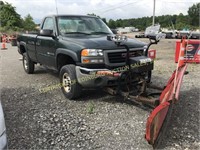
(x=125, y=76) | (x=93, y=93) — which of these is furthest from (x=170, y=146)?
(x=93, y=93)

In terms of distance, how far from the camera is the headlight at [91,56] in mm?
5453

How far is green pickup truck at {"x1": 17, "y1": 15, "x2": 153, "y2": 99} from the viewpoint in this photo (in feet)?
18.0

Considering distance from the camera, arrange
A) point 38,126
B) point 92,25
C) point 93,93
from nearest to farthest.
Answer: point 38,126 → point 93,93 → point 92,25

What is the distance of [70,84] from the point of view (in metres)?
5.83

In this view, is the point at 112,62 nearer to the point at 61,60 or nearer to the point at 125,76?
the point at 125,76

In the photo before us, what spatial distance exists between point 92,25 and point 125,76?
201 cm

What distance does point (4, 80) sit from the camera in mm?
8219

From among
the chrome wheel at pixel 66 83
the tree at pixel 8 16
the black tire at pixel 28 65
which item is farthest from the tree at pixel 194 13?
the chrome wheel at pixel 66 83

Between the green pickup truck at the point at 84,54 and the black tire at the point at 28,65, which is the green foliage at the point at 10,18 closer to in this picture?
the black tire at the point at 28,65

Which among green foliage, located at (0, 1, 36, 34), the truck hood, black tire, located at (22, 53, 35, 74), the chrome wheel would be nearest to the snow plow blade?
the truck hood

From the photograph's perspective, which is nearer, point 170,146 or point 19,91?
point 170,146

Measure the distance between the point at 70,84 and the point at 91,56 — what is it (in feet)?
2.70

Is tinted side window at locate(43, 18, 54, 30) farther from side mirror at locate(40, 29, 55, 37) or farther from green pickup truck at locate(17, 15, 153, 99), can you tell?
side mirror at locate(40, 29, 55, 37)

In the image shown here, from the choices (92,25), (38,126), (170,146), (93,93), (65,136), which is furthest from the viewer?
(92,25)
